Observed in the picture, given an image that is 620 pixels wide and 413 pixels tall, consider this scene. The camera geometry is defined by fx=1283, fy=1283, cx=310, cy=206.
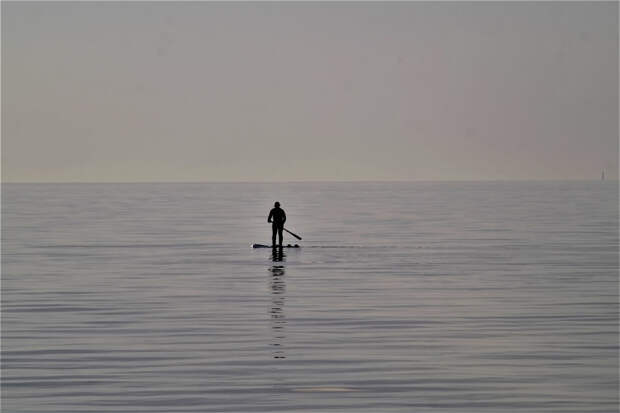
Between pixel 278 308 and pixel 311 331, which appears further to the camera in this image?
pixel 278 308

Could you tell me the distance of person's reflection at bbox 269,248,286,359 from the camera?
24531 mm

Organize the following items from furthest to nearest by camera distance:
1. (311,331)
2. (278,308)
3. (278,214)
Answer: (278,214)
(278,308)
(311,331)

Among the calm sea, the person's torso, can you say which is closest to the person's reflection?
the calm sea

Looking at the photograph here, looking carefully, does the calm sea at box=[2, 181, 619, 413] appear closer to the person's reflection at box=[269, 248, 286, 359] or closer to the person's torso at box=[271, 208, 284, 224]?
the person's reflection at box=[269, 248, 286, 359]

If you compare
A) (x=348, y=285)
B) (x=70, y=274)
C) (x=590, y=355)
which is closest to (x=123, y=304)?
(x=348, y=285)

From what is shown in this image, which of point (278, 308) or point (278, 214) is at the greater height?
point (278, 214)

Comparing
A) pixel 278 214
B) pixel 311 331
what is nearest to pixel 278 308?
pixel 311 331

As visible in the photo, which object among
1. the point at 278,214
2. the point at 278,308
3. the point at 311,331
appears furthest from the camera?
the point at 278,214

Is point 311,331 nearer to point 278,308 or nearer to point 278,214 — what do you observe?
point 278,308

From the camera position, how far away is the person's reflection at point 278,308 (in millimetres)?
24531

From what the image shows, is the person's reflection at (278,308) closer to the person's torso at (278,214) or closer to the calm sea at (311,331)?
the calm sea at (311,331)

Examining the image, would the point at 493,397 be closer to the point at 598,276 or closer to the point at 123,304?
the point at 123,304

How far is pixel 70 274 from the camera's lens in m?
43.3

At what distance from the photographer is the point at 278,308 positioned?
31.6 m
